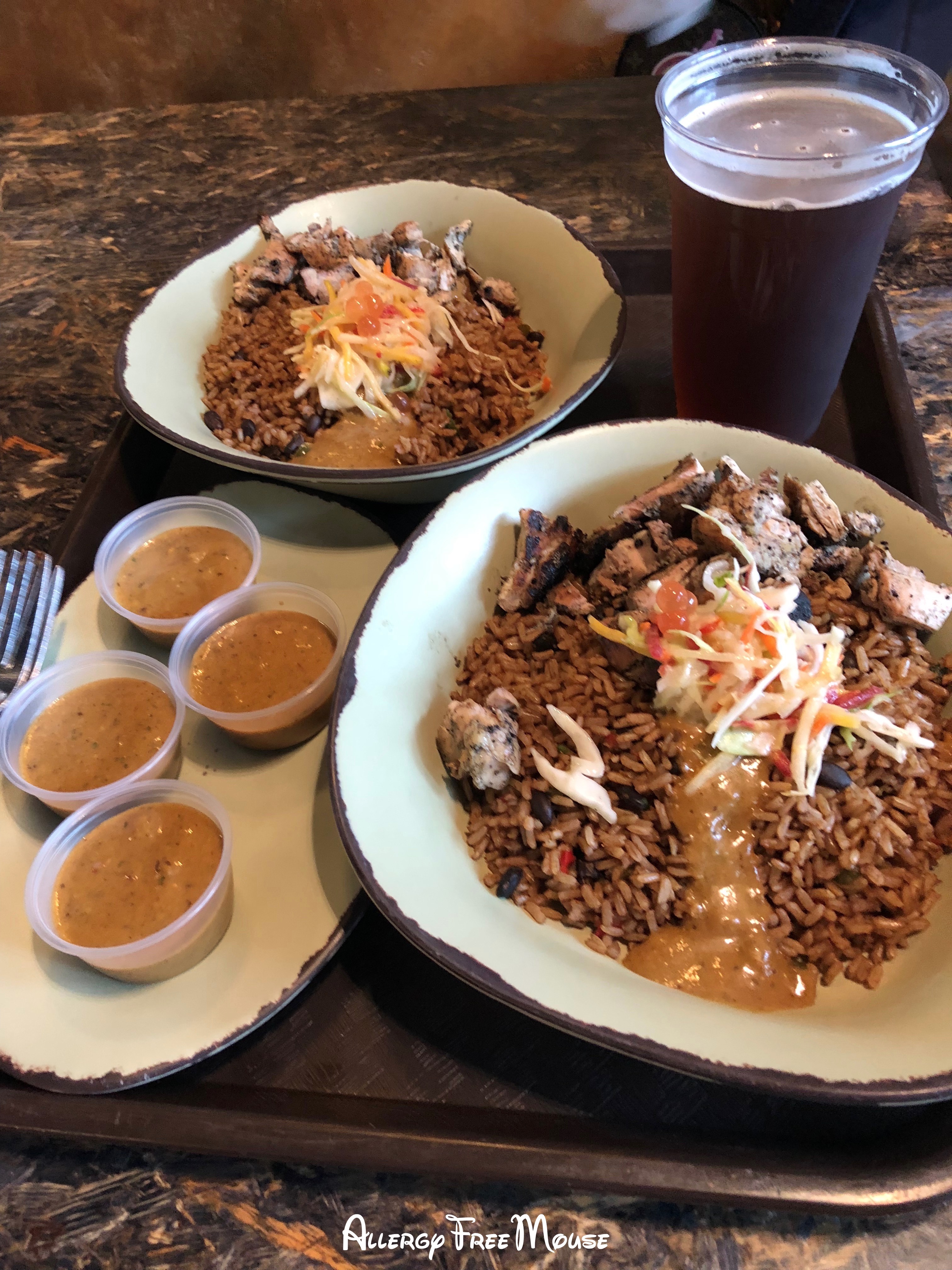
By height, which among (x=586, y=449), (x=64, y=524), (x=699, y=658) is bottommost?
(x=64, y=524)

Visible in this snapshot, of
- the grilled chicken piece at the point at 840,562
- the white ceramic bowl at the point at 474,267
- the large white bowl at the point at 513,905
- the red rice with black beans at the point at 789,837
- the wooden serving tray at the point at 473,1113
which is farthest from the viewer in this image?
the white ceramic bowl at the point at 474,267

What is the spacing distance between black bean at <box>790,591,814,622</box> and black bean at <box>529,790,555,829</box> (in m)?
0.53

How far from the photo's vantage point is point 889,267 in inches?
96.2

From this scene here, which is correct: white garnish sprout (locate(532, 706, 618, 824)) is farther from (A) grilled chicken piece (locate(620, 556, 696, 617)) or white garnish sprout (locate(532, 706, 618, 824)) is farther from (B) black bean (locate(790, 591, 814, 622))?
(B) black bean (locate(790, 591, 814, 622))

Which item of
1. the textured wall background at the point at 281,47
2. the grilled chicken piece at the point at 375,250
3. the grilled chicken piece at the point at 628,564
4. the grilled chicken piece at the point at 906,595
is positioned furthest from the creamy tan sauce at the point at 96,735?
the textured wall background at the point at 281,47

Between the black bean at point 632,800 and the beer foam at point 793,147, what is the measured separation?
3.54 feet

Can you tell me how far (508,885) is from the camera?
4.03 ft

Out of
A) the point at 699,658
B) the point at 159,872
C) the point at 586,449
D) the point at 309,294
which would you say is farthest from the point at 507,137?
the point at 159,872

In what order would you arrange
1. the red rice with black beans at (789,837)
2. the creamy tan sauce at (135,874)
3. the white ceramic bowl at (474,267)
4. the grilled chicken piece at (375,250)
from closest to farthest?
the red rice with black beans at (789,837) < the creamy tan sauce at (135,874) < the white ceramic bowl at (474,267) < the grilled chicken piece at (375,250)

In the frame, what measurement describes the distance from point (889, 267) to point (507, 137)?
1.69 meters

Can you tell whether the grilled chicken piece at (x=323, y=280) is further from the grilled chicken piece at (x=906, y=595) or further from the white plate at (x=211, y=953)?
the grilled chicken piece at (x=906, y=595)

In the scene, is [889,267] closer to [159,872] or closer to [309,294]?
[309,294]

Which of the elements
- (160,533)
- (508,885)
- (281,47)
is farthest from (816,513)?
(281,47)

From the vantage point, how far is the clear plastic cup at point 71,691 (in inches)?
57.2
